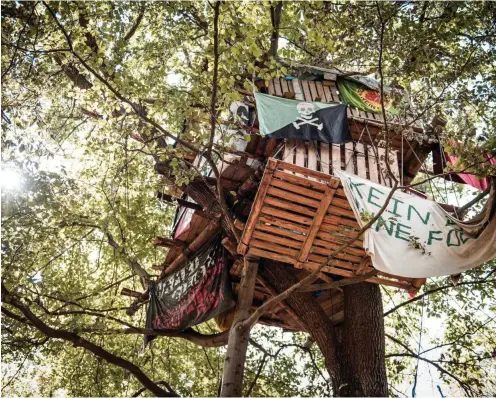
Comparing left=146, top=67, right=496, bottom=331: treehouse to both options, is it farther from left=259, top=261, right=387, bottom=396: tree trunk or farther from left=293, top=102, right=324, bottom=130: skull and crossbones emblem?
left=259, top=261, right=387, bottom=396: tree trunk

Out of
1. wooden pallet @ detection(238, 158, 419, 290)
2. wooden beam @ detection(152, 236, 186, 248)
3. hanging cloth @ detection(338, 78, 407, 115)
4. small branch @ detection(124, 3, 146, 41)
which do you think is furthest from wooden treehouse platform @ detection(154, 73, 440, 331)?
small branch @ detection(124, 3, 146, 41)

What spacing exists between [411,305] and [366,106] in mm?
5893

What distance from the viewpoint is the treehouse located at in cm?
668

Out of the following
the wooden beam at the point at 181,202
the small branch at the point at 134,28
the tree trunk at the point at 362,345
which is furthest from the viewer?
the small branch at the point at 134,28

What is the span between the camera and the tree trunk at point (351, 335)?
6.89 m

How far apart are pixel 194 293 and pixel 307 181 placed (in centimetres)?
325

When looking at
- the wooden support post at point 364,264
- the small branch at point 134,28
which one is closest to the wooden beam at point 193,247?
the wooden support post at point 364,264

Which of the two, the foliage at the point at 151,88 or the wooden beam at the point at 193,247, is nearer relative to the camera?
the foliage at the point at 151,88

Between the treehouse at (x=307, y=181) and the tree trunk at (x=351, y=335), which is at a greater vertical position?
the treehouse at (x=307, y=181)

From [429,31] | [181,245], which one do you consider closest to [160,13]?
[181,245]

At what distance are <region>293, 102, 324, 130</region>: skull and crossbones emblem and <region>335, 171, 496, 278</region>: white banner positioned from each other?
104 cm

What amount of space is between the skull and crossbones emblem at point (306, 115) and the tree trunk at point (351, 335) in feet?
7.77

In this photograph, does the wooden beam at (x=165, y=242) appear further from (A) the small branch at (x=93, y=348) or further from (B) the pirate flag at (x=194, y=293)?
(A) the small branch at (x=93, y=348)

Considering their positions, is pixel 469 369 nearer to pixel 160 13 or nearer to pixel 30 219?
pixel 30 219
